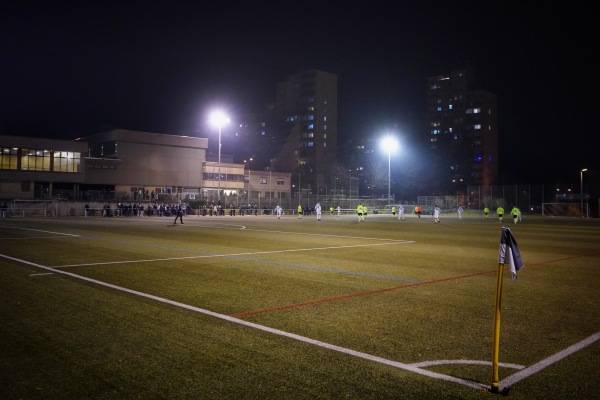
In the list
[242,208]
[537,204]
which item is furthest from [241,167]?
[537,204]

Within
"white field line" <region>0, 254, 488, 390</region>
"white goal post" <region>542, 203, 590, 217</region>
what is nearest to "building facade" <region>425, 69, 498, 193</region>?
"white goal post" <region>542, 203, 590, 217</region>

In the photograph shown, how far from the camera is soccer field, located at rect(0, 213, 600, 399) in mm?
4758

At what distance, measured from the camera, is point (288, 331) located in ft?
21.8

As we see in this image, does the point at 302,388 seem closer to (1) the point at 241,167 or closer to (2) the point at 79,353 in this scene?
(2) the point at 79,353

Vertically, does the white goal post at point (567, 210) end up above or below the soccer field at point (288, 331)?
above

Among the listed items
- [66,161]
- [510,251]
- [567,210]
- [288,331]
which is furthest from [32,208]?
[567,210]

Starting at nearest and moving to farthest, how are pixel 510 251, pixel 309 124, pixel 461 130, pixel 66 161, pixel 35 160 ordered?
pixel 510 251 → pixel 35 160 → pixel 66 161 → pixel 309 124 → pixel 461 130

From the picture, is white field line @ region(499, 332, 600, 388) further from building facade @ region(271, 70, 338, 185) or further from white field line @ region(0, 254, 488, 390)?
building facade @ region(271, 70, 338, 185)

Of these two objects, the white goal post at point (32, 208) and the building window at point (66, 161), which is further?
the building window at point (66, 161)

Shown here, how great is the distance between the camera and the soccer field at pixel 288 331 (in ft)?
15.6

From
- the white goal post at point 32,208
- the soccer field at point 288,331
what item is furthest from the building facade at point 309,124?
the soccer field at point 288,331

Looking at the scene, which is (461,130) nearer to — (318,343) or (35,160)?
(35,160)

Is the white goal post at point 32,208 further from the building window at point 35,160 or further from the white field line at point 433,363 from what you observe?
the white field line at point 433,363

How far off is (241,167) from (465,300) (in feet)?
252
